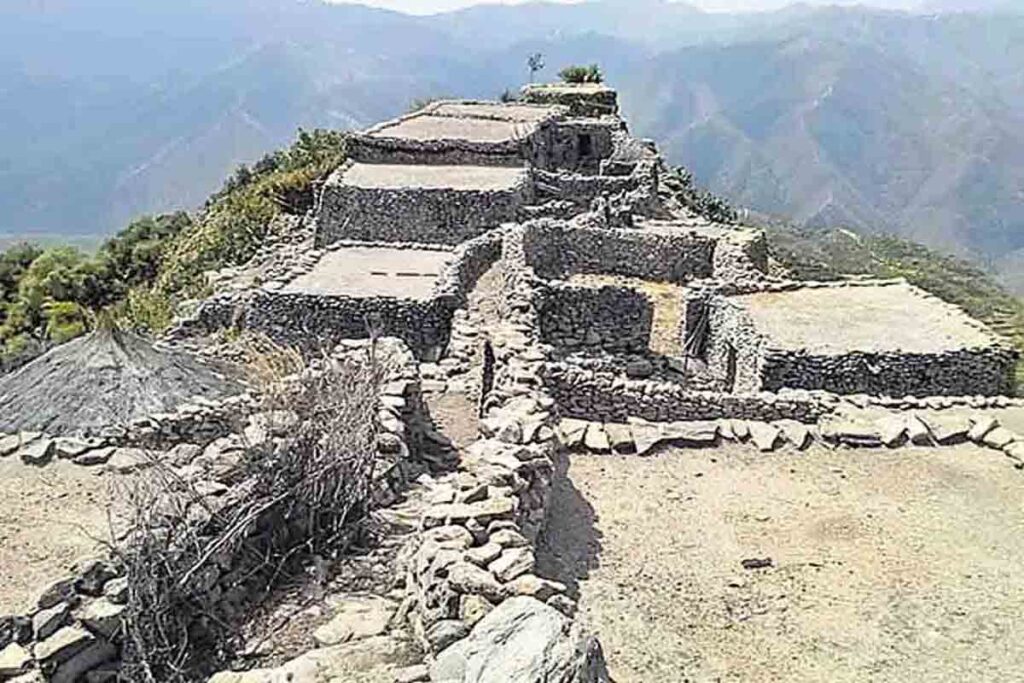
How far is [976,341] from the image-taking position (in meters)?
15.0

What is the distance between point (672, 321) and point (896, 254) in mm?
59473

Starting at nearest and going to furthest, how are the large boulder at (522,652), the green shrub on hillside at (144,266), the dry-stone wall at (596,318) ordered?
the large boulder at (522,652), the dry-stone wall at (596,318), the green shrub on hillside at (144,266)

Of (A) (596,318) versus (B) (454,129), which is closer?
(A) (596,318)

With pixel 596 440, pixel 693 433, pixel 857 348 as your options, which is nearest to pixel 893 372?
pixel 857 348

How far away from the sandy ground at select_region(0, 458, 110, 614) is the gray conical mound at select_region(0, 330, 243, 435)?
142 cm

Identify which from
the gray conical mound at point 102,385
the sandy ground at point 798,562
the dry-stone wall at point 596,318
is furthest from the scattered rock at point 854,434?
the gray conical mound at point 102,385

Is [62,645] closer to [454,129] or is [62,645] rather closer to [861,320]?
[861,320]

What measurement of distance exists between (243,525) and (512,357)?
448 cm

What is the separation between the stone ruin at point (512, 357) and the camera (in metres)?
7.04

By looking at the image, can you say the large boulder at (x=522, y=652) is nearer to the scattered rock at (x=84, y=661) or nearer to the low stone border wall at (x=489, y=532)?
the low stone border wall at (x=489, y=532)

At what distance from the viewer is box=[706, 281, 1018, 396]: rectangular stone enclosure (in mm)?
14539

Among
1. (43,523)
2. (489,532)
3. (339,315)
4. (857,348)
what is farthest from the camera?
(339,315)

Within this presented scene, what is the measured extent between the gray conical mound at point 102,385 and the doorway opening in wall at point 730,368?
6327 millimetres

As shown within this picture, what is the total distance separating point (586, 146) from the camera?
31.5 meters
